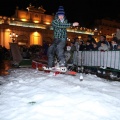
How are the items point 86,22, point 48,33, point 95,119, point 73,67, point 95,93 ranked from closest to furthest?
point 95,119, point 95,93, point 73,67, point 48,33, point 86,22

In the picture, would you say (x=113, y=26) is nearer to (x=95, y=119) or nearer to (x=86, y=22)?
(x=86, y=22)

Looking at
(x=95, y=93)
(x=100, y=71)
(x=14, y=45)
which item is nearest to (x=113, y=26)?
(x=14, y=45)

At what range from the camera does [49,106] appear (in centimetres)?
333

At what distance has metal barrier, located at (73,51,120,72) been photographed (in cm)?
780

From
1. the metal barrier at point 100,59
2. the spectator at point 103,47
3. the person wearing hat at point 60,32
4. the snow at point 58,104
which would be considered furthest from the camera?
the spectator at point 103,47

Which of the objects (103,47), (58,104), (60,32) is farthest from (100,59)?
(58,104)

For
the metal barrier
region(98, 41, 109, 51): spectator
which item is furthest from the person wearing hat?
region(98, 41, 109, 51): spectator

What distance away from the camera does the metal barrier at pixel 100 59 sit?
25.6 feet

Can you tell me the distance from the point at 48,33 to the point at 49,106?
4191cm

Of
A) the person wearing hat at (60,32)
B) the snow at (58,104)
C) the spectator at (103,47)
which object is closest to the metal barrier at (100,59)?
the spectator at (103,47)

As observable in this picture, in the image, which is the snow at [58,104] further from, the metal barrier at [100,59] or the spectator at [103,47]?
the spectator at [103,47]

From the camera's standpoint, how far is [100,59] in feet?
28.6

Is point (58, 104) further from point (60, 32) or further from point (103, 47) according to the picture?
point (103, 47)

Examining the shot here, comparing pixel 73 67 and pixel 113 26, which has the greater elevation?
pixel 113 26
